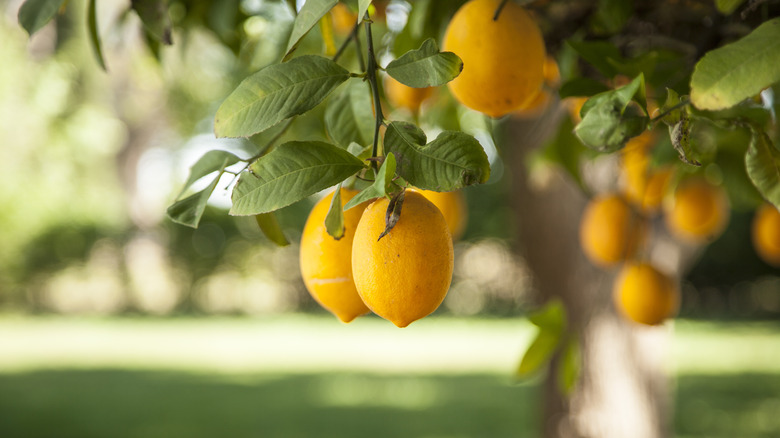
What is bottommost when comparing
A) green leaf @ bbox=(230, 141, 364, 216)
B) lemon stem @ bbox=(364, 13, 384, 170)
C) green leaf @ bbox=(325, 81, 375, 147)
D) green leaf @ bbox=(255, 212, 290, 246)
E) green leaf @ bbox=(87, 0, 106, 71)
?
green leaf @ bbox=(255, 212, 290, 246)

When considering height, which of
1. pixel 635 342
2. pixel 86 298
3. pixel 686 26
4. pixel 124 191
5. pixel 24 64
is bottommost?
pixel 86 298

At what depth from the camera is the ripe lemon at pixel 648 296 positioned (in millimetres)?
1036

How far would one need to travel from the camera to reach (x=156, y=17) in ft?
2.40

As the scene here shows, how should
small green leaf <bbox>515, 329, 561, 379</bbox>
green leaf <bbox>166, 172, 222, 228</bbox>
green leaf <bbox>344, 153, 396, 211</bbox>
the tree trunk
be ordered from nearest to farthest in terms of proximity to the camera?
green leaf <bbox>344, 153, 396, 211</bbox>, green leaf <bbox>166, 172, 222, 228</bbox>, small green leaf <bbox>515, 329, 561, 379</bbox>, the tree trunk

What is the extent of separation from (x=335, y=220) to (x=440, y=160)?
0.09 metres

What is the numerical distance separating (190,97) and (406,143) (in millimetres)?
8604

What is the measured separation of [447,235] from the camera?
1.74 ft

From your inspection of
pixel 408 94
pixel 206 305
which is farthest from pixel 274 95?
pixel 206 305

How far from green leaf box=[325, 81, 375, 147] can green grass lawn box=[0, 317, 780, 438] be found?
3.57 m

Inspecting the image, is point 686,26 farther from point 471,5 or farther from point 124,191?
point 124,191

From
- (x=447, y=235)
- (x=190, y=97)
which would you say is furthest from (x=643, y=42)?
(x=190, y=97)

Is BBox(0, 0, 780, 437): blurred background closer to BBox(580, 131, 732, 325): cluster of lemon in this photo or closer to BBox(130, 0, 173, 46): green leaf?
BBox(130, 0, 173, 46): green leaf

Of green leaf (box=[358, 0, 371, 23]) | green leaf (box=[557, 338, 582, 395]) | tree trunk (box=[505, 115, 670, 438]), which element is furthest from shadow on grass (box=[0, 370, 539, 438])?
green leaf (box=[358, 0, 371, 23])

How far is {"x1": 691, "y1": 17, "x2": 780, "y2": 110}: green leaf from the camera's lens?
1.59ft
